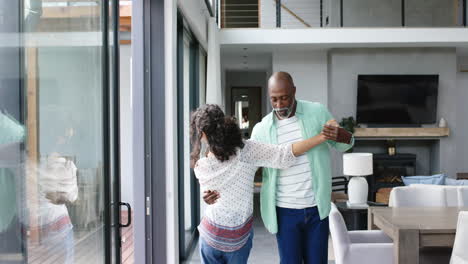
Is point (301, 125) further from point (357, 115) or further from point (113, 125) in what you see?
point (357, 115)

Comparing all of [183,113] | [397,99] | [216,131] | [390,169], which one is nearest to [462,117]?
[397,99]

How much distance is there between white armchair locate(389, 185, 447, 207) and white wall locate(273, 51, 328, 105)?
4.89 metres

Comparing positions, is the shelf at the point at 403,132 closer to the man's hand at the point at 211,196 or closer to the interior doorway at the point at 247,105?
the interior doorway at the point at 247,105

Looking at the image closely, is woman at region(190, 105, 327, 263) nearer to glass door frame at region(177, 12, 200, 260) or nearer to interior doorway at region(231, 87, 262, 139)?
glass door frame at region(177, 12, 200, 260)

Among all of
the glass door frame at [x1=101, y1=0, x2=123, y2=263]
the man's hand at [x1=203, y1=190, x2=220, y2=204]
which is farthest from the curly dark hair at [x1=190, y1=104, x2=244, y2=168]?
the glass door frame at [x1=101, y1=0, x2=123, y2=263]

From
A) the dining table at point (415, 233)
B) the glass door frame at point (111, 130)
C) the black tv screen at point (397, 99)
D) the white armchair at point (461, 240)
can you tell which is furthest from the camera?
the black tv screen at point (397, 99)

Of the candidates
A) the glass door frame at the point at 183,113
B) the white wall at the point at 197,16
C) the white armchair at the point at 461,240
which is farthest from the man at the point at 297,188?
the glass door frame at the point at 183,113

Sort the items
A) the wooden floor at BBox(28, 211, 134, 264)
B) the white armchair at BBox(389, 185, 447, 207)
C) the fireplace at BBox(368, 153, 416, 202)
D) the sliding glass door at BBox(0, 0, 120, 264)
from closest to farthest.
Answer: the sliding glass door at BBox(0, 0, 120, 264) < the wooden floor at BBox(28, 211, 134, 264) < the white armchair at BBox(389, 185, 447, 207) < the fireplace at BBox(368, 153, 416, 202)

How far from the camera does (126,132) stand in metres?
7.29

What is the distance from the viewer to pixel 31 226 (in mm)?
1528

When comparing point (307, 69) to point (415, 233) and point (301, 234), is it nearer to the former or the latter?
point (415, 233)

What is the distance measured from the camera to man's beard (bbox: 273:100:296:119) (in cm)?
220

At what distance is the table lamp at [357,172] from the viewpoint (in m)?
4.65

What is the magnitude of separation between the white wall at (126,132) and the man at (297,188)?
5.18m
